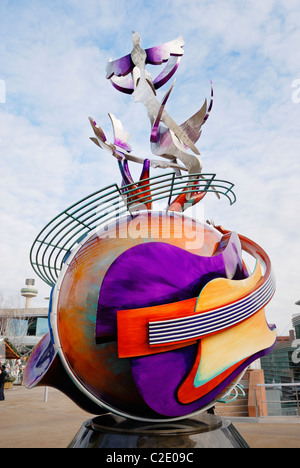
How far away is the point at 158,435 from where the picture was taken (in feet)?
14.9

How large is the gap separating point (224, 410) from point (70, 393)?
28.4 feet

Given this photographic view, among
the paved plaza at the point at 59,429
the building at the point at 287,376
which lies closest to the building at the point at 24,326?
the paved plaza at the point at 59,429

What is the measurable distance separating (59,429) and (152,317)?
20.2 feet

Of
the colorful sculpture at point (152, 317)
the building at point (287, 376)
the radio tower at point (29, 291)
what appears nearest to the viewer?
the colorful sculpture at point (152, 317)

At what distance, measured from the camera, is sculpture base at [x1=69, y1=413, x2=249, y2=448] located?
446cm

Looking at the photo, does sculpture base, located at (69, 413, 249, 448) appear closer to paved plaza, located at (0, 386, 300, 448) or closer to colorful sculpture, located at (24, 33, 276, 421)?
colorful sculpture, located at (24, 33, 276, 421)

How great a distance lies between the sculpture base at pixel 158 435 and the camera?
14.6 feet

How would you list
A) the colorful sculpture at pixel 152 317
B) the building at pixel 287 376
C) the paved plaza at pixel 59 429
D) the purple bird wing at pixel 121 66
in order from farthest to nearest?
the building at pixel 287 376, the purple bird wing at pixel 121 66, the paved plaza at pixel 59 429, the colorful sculpture at pixel 152 317

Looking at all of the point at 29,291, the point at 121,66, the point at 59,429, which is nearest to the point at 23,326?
the point at 59,429

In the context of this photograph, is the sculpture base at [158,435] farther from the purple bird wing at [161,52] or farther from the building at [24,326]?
the building at [24,326]

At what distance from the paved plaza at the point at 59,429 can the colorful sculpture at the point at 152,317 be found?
A: 2951mm

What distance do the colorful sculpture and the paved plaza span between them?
9.68ft

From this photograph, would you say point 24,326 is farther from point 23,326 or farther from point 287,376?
point 287,376

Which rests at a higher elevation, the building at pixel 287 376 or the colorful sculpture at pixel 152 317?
the colorful sculpture at pixel 152 317
